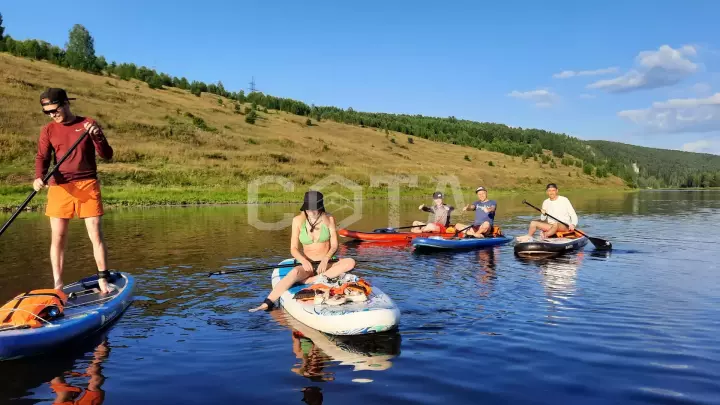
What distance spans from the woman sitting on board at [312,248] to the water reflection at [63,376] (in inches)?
113

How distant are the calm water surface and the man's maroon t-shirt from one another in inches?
95.8

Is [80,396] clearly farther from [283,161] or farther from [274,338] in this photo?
[283,161]

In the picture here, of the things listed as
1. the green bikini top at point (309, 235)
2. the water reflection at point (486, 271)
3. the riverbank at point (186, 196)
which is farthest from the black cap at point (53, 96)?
the riverbank at point (186, 196)

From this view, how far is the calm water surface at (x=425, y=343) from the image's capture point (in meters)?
5.86

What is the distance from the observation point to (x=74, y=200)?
814cm

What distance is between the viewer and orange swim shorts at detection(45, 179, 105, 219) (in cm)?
802

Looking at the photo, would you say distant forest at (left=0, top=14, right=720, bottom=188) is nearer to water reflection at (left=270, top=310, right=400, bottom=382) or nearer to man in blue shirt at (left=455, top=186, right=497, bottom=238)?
man in blue shirt at (left=455, top=186, right=497, bottom=238)

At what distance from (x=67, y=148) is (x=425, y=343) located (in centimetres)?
610

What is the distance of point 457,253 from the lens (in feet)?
55.2

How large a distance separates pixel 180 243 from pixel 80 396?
1321 centimetres

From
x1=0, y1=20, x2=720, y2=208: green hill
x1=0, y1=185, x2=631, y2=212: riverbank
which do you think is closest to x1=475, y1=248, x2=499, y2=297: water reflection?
x1=0, y1=185, x2=631, y2=212: riverbank

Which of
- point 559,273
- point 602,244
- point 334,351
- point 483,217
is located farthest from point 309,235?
point 602,244

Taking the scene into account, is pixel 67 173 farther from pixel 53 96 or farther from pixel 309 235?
pixel 309 235

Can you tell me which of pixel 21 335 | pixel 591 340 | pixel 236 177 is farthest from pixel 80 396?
pixel 236 177
